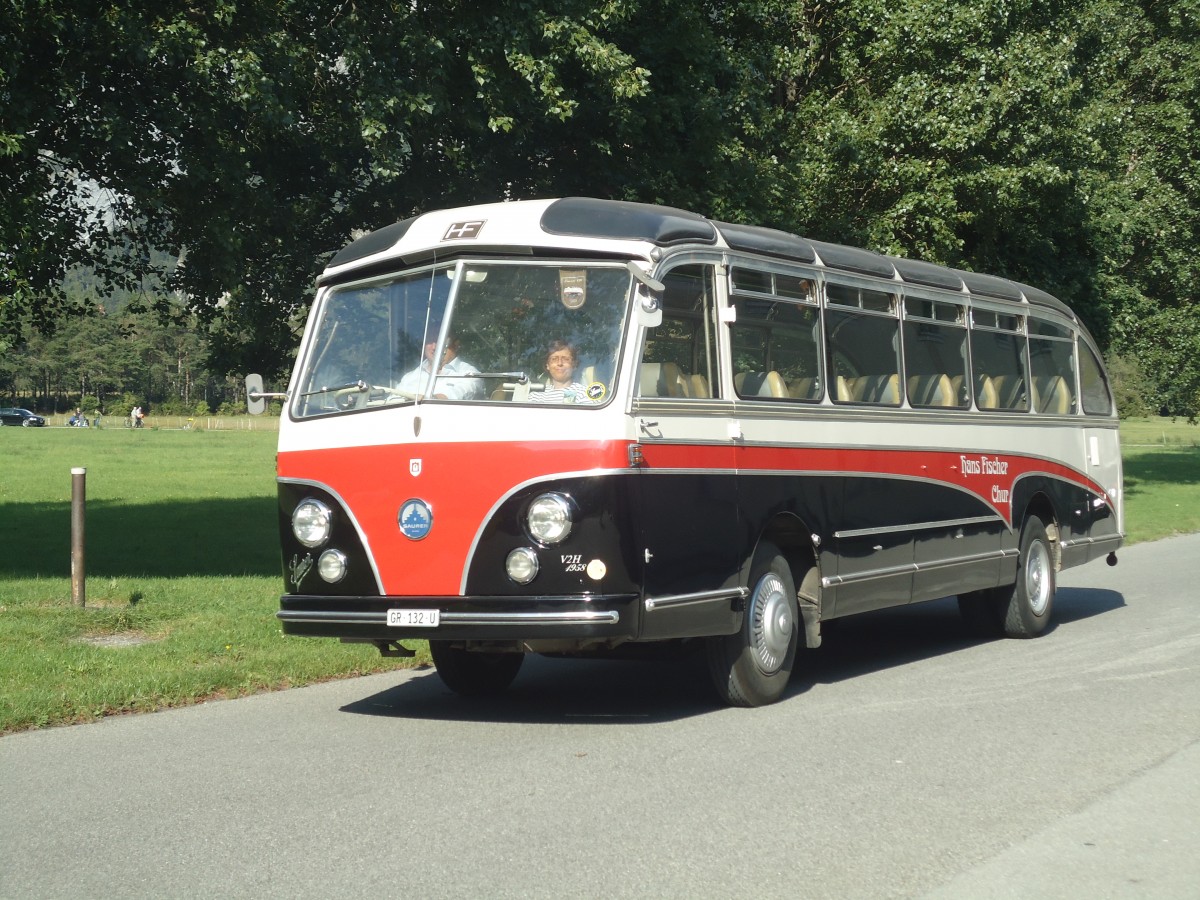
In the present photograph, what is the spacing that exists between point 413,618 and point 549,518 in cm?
97

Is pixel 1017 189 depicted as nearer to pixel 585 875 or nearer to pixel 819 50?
pixel 819 50

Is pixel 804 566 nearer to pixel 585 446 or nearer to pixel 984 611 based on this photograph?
pixel 585 446

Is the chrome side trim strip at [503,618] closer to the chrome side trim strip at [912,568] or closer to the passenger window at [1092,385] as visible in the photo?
the chrome side trim strip at [912,568]

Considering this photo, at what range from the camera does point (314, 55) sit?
50.8 feet

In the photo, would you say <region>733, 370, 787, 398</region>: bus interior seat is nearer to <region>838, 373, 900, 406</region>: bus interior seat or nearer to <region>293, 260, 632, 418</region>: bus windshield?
<region>838, 373, 900, 406</region>: bus interior seat

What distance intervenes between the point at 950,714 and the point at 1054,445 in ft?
17.9

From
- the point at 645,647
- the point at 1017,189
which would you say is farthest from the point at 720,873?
the point at 1017,189

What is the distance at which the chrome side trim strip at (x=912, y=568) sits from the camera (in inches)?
381

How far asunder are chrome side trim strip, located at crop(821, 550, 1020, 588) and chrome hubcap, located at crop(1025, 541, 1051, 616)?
0.39 m

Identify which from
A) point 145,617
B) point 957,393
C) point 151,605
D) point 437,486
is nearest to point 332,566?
point 437,486

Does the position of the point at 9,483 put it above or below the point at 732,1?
below

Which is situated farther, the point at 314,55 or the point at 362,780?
the point at 314,55

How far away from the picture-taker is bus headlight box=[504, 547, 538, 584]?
307 inches

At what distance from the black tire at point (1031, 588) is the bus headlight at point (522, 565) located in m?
5.97
